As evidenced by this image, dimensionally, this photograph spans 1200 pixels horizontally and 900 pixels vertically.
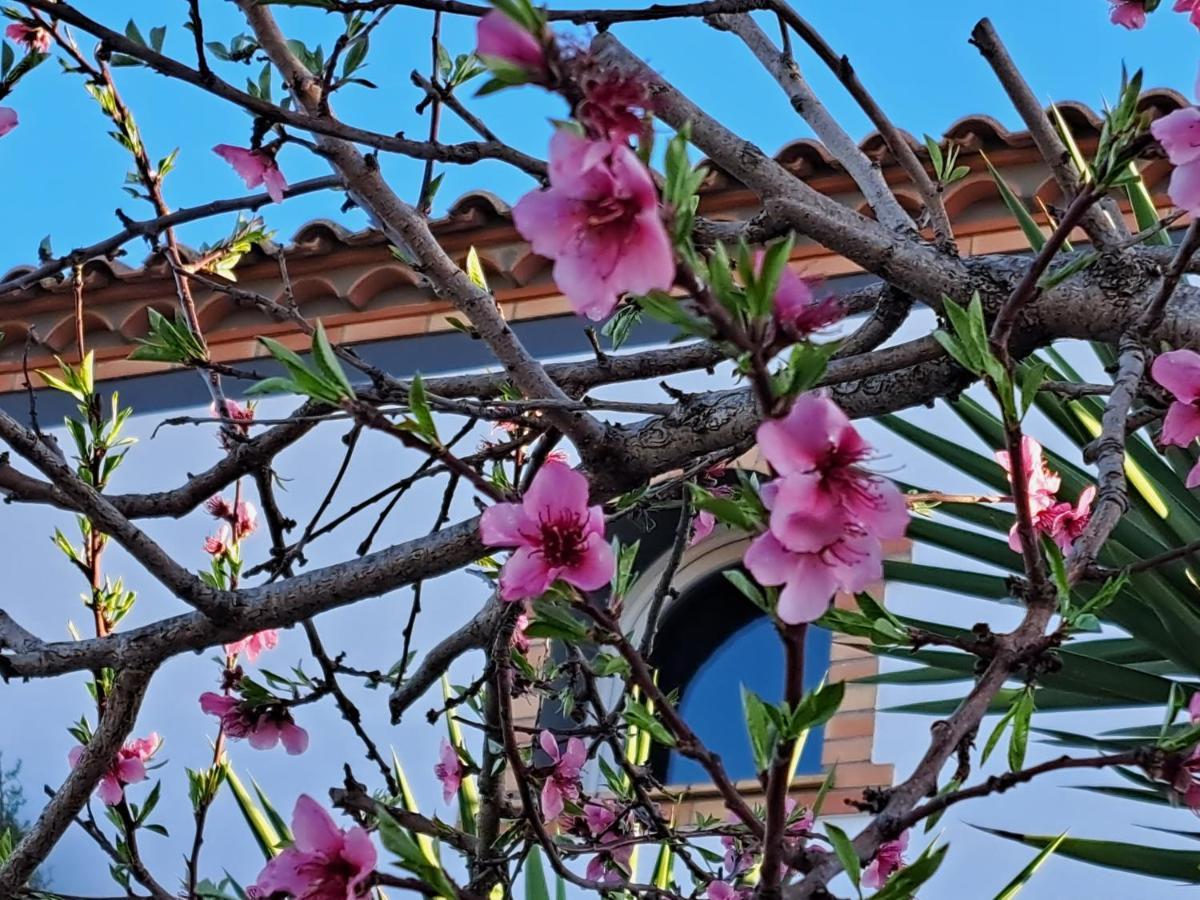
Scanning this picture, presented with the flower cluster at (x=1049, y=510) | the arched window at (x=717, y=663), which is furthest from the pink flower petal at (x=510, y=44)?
the arched window at (x=717, y=663)

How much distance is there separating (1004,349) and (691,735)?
301mm

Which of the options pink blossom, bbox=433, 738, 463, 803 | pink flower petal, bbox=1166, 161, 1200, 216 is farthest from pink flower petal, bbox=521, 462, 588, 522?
pink blossom, bbox=433, 738, 463, 803

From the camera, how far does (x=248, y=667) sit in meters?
4.60

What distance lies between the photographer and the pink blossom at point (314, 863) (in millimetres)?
918

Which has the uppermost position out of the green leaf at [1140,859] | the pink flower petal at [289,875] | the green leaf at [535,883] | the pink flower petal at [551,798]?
the green leaf at [535,883]

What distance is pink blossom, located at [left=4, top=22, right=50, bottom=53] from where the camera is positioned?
2204 mm

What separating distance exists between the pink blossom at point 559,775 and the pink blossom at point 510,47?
127cm

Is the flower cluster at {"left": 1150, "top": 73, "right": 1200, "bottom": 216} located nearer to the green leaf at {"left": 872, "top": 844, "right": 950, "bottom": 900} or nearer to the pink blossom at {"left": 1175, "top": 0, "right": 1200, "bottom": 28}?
the green leaf at {"left": 872, "top": 844, "right": 950, "bottom": 900}

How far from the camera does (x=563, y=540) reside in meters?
0.89

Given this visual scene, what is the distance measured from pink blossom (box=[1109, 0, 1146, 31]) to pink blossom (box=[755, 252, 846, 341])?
1.12m

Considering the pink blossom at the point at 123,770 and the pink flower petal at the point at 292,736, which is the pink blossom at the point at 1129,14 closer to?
the pink flower petal at the point at 292,736

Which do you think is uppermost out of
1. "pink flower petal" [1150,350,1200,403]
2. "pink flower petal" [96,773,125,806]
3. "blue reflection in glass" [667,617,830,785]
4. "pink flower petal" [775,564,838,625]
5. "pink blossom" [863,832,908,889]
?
"blue reflection in glass" [667,617,830,785]

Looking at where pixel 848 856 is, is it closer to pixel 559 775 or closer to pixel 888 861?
pixel 888 861

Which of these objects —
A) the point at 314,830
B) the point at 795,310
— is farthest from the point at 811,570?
the point at 314,830
